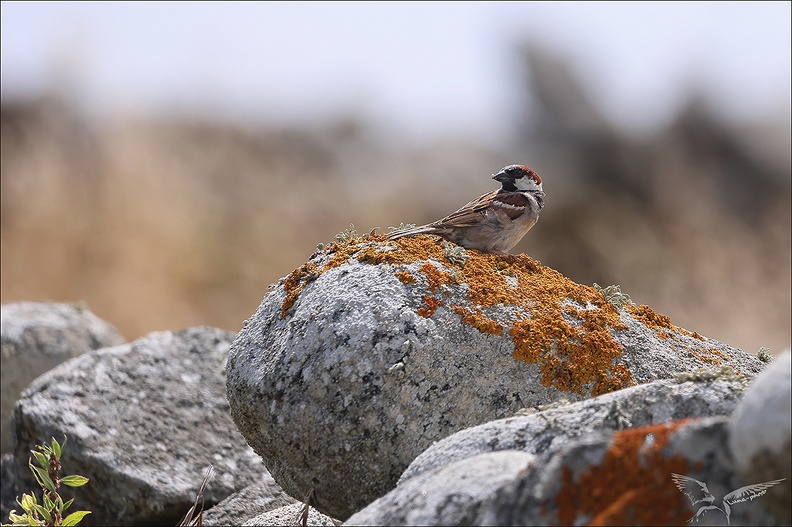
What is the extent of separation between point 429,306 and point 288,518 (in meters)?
1.97

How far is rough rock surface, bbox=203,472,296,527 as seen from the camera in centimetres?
752

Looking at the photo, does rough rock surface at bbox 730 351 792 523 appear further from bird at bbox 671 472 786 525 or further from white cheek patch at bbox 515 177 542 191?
white cheek patch at bbox 515 177 542 191

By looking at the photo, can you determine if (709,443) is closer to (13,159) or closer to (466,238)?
(466,238)

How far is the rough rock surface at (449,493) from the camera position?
12.1ft

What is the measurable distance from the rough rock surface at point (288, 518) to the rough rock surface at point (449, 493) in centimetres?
236

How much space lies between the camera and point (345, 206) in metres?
26.9

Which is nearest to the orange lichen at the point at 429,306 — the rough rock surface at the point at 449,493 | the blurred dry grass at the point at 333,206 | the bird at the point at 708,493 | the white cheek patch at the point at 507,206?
the white cheek patch at the point at 507,206

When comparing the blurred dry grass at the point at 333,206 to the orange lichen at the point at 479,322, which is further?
the blurred dry grass at the point at 333,206

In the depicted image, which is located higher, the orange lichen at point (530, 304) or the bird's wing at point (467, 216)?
the bird's wing at point (467, 216)

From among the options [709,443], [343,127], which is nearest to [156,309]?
[343,127]

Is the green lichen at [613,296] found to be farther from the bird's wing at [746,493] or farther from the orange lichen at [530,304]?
the bird's wing at [746,493]

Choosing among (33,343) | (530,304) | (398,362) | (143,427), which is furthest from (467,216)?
(33,343)

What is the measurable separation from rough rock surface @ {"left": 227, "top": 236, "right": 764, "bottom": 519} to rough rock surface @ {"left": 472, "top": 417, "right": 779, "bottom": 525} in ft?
6.71

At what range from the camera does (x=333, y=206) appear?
26.9m
